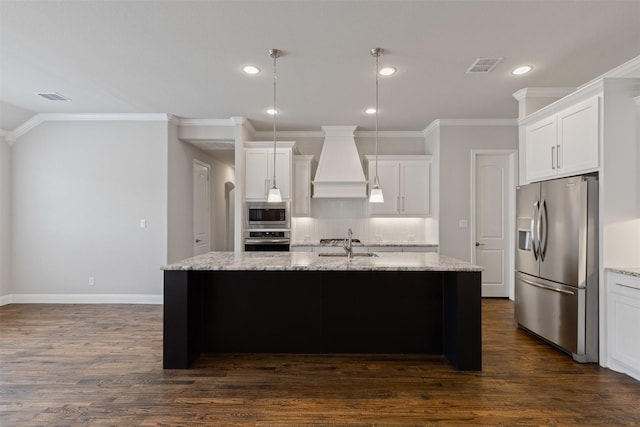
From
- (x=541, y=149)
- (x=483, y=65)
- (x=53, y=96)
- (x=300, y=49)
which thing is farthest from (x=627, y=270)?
(x=53, y=96)

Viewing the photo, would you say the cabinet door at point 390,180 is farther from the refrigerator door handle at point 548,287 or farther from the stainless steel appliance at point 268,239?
the refrigerator door handle at point 548,287

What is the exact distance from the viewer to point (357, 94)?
4184mm

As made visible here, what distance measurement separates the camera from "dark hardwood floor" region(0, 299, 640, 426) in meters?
2.24

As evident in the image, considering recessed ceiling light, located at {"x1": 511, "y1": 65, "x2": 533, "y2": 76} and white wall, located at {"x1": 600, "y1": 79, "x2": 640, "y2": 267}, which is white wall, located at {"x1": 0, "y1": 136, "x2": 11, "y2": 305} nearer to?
recessed ceiling light, located at {"x1": 511, "y1": 65, "x2": 533, "y2": 76}

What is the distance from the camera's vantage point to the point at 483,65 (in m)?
3.37

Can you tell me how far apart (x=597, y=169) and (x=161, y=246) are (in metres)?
5.36

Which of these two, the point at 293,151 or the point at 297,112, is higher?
the point at 297,112

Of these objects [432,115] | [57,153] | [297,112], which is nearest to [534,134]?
[432,115]

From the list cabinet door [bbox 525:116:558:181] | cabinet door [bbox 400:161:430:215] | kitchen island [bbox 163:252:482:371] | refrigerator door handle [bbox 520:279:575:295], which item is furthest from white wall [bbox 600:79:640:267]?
cabinet door [bbox 400:161:430:215]

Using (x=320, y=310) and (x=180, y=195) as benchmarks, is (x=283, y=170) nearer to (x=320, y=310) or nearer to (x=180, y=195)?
(x=180, y=195)

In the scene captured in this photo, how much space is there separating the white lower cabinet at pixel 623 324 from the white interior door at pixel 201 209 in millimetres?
5550

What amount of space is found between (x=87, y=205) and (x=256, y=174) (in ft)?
8.43

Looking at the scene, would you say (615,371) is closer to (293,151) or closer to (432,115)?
(432,115)

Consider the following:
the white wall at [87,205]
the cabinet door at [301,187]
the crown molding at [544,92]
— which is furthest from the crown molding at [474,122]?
the white wall at [87,205]
